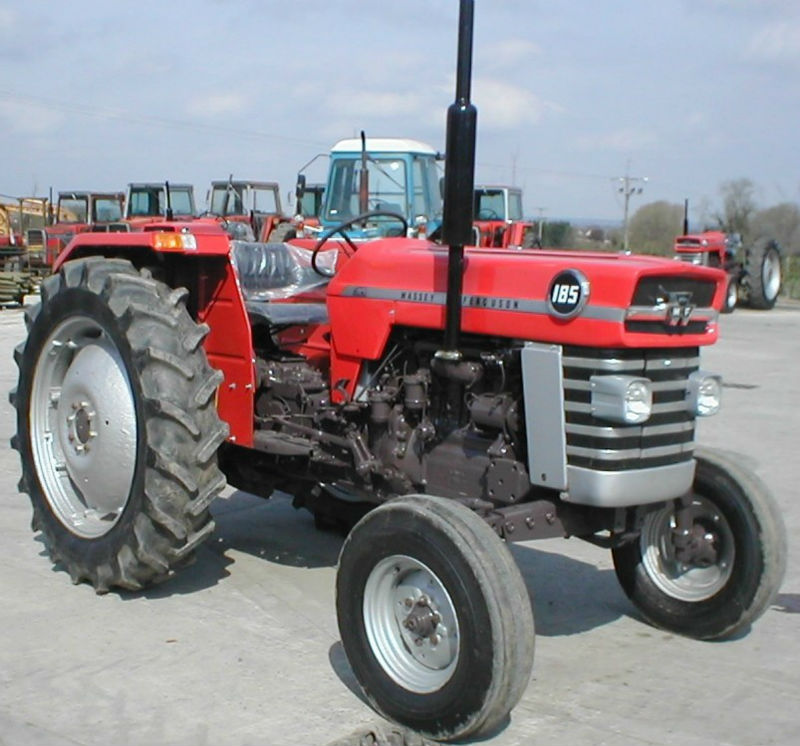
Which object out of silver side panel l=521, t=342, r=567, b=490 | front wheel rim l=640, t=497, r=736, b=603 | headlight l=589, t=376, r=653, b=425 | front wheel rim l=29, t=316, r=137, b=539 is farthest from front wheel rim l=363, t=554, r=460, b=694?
front wheel rim l=29, t=316, r=137, b=539

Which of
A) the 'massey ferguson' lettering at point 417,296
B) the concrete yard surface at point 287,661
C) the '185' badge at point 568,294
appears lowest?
the concrete yard surface at point 287,661

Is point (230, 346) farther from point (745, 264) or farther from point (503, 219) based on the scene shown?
point (745, 264)

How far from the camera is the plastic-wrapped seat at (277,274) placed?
5164 millimetres

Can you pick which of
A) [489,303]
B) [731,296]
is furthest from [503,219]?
→ [489,303]

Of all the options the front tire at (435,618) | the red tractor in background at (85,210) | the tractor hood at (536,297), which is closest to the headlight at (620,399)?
the tractor hood at (536,297)

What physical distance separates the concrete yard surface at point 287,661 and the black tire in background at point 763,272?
18.0 m

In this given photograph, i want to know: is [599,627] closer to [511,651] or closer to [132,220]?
[511,651]

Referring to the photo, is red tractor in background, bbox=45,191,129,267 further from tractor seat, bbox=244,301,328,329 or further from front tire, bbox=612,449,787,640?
front tire, bbox=612,449,787,640

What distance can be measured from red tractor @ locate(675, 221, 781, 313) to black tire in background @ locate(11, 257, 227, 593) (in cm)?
1821

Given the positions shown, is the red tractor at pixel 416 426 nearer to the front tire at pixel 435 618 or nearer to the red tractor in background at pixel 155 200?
the front tire at pixel 435 618

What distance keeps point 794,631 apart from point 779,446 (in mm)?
4153

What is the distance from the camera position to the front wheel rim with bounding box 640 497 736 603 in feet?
14.5

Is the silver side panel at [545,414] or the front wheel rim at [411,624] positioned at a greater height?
the silver side panel at [545,414]

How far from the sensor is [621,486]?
147 inches
